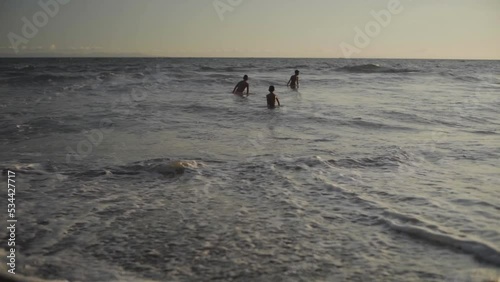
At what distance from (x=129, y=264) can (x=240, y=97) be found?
1514cm

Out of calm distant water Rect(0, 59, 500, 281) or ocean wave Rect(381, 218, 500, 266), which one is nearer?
calm distant water Rect(0, 59, 500, 281)

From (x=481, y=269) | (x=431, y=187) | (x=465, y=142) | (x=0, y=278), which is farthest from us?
(x=465, y=142)

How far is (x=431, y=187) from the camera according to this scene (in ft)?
18.5

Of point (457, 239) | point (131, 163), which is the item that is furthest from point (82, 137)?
point (457, 239)

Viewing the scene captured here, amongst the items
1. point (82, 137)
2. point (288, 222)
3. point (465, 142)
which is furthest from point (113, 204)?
point (465, 142)

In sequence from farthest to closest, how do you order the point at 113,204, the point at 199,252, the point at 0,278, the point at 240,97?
the point at 240,97, the point at 113,204, the point at 199,252, the point at 0,278

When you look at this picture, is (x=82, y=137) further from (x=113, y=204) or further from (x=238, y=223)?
(x=238, y=223)

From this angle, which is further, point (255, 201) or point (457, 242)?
point (255, 201)

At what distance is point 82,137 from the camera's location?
366 inches

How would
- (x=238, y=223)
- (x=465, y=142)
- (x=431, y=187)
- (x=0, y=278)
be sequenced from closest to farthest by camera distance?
1. (x=0, y=278)
2. (x=238, y=223)
3. (x=431, y=187)
4. (x=465, y=142)

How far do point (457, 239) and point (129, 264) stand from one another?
9.72 feet

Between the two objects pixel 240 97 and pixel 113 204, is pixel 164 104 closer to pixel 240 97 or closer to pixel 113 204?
pixel 240 97

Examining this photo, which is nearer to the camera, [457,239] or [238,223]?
[457,239]

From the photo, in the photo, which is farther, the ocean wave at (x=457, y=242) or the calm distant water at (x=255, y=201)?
the ocean wave at (x=457, y=242)
